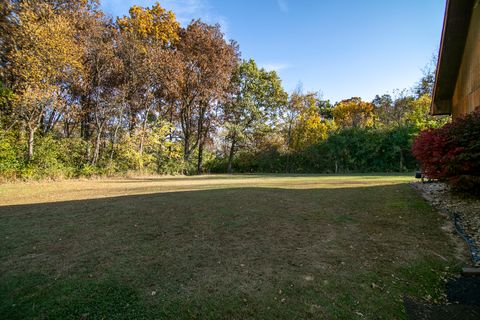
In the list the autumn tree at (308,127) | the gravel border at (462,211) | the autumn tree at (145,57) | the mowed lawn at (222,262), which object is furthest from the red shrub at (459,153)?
the autumn tree at (308,127)

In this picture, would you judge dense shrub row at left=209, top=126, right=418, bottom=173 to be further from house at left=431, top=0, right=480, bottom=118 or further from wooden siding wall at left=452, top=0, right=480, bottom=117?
wooden siding wall at left=452, top=0, right=480, bottom=117

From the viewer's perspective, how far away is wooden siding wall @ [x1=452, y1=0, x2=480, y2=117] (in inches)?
249

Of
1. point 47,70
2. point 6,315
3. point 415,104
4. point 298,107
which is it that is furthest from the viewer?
point 298,107

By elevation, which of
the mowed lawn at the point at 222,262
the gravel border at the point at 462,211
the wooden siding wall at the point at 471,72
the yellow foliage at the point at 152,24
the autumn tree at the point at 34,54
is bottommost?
the mowed lawn at the point at 222,262

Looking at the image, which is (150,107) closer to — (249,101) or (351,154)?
(249,101)

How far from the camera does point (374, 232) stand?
3.91m

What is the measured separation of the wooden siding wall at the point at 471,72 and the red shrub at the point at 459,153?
5.29ft

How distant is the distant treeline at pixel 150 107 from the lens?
11.4 m

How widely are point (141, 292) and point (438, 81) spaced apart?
10294mm

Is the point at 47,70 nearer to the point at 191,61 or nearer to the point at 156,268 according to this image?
the point at 191,61

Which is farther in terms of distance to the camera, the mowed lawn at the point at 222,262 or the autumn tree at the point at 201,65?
the autumn tree at the point at 201,65

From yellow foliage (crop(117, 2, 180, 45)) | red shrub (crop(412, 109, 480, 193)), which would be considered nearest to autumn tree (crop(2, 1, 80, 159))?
yellow foliage (crop(117, 2, 180, 45))

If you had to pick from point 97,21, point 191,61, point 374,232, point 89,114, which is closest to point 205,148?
point 191,61

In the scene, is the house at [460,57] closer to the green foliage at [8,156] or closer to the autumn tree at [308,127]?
the autumn tree at [308,127]
